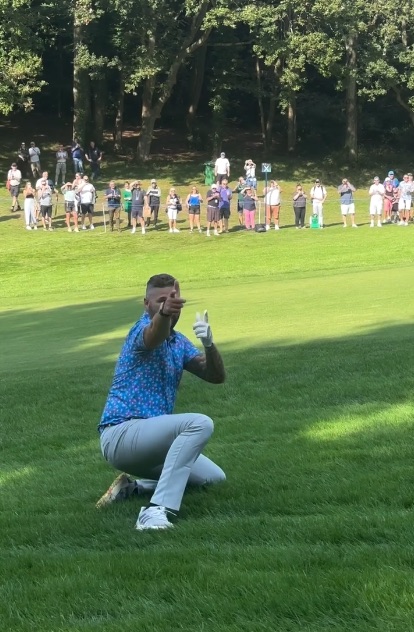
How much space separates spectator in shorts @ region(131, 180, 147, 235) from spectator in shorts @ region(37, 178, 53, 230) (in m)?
3.09

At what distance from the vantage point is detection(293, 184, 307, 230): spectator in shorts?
1371 inches

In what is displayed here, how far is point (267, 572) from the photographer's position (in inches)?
147

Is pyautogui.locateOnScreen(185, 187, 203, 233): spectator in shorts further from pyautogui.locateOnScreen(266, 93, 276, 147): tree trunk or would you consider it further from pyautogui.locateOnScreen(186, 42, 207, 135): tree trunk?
pyautogui.locateOnScreen(186, 42, 207, 135): tree trunk

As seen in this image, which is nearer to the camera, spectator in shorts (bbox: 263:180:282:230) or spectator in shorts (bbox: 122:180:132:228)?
spectator in shorts (bbox: 263:180:282:230)

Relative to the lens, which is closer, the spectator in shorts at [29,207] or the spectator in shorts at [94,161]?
the spectator in shorts at [29,207]

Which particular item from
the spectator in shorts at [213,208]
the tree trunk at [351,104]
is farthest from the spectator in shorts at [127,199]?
the tree trunk at [351,104]

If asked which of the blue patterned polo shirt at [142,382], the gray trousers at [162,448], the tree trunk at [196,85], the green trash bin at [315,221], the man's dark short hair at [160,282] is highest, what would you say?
the tree trunk at [196,85]

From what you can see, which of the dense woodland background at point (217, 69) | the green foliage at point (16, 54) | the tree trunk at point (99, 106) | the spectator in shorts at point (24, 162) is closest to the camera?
the green foliage at point (16, 54)

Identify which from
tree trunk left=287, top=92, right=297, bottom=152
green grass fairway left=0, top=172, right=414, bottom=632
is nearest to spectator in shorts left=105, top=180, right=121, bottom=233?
green grass fairway left=0, top=172, right=414, bottom=632

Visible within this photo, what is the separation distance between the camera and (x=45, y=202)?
3444 cm

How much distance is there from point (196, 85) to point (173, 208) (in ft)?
79.5

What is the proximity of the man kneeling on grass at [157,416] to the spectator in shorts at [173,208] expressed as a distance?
28603 millimetres

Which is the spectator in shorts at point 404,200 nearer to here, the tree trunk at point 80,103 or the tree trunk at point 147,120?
the tree trunk at point 147,120

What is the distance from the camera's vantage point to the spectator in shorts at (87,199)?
33688mm
